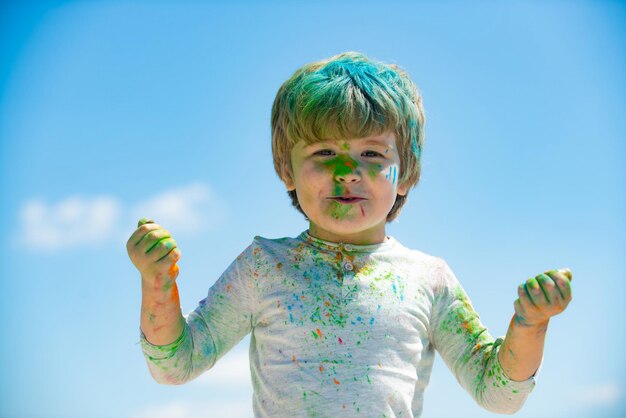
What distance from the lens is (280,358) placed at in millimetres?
2949

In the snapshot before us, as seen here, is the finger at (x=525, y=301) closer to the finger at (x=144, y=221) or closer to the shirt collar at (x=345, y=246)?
the shirt collar at (x=345, y=246)

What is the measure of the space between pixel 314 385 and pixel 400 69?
1605 millimetres

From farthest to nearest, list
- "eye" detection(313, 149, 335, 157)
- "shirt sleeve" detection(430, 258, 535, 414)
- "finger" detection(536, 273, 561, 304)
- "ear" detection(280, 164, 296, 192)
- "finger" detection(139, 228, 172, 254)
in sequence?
1. "ear" detection(280, 164, 296, 192)
2. "eye" detection(313, 149, 335, 157)
3. "shirt sleeve" detection(430, 258, 535, 414)
4. "finger" detection(139, 228, 172, 254)
5. "finger" detection(536, 273, 561, 304)

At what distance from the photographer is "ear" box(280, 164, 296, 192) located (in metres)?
3.39

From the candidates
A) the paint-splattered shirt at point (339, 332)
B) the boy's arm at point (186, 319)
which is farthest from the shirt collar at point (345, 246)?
the boy's arm at point (186, 319)

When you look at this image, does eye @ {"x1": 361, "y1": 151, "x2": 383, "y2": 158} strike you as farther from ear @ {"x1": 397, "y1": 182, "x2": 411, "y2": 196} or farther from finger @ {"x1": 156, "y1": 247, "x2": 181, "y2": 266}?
finger @ {"x1": 156, "y1": 247, "x2": 181, "y2": 266}

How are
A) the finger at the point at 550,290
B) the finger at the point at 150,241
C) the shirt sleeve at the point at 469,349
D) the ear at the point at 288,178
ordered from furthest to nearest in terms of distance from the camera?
the ear at the point at 288,178 < the shirt sleeve at the point at 469,349 < the finger at the point at 150,241 < the finger at the point at 550,290

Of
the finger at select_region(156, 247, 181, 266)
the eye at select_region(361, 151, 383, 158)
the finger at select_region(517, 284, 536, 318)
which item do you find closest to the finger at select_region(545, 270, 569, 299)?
the finger at select_region(517, 284, 536, 318)

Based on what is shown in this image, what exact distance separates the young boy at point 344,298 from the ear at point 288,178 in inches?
0.8

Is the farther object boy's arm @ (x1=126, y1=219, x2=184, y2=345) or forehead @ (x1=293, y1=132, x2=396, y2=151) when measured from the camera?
forehead @ (x1=293, y1=132, x2=396, y2=151)

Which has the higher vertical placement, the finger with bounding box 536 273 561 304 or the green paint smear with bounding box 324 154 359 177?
the green paint smear with bounding box 324 154 359 177

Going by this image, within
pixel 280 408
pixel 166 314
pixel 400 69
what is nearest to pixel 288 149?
pixel 400 69

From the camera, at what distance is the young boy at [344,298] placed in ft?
9.32

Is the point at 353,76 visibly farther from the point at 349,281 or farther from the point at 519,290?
the point at 519,290
